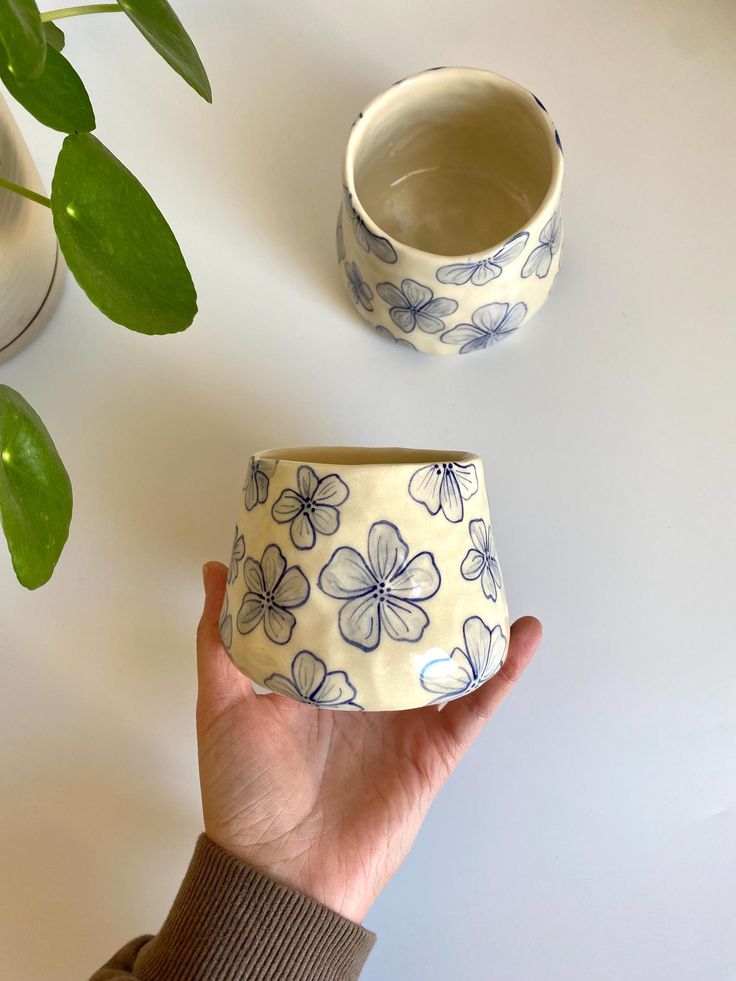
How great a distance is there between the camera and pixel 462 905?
0.59 metres

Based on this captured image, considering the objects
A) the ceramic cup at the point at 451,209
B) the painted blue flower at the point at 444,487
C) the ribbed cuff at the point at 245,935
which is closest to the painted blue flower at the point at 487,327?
the ceramic cup at the point at 451,209

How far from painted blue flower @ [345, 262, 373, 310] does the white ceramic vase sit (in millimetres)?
207

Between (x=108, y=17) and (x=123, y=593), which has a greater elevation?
(x=108, y=17)

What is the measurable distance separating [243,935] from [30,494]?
0.30m

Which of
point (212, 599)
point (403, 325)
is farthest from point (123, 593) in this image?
point (403, 325)

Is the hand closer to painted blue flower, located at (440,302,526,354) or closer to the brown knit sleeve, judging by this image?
the brown knit sleeve

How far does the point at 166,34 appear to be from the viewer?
395 millimetres

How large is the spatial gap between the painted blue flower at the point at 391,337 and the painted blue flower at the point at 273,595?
229mm

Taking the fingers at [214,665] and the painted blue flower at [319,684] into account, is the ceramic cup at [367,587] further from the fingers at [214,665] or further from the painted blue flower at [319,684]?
the fingers at [214,665]

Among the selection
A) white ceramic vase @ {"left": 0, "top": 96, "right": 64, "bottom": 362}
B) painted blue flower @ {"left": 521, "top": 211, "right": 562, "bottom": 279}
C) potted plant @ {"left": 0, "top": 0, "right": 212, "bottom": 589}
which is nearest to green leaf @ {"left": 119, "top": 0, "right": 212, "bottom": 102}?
potted plant @ {"left": 0, "top": 0, "right": 212, "bottom": 589}

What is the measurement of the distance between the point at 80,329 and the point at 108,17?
0.83 ft

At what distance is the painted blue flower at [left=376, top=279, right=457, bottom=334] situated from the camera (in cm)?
54

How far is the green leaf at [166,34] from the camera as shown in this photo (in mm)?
388

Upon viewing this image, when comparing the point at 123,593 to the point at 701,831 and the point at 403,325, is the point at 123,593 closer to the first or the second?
Answer: the point at 403,325
